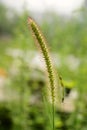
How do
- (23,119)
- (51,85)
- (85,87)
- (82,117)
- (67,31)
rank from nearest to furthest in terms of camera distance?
(51,85)
(82,117)
(85,87)
(23,119)
(67,31)

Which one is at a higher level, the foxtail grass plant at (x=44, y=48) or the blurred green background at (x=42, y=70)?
the blurred green background at (x=42, y=70)

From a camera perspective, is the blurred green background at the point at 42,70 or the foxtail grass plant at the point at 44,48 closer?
the foxtail grass plant at the point at 44,48

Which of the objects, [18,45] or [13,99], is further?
[13,99]

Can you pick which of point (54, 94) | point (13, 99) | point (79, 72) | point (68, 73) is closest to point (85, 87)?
point (79, 72)

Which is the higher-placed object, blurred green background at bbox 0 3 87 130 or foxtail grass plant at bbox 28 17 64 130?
blurred green background at bbox 0 3 87 130

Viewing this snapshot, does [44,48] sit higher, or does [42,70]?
[42,70]

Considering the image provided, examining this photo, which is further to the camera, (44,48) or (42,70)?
(42,70)

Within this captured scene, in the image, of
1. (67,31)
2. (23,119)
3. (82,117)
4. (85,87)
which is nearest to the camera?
(82,117)

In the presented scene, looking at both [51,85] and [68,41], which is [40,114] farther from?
[51,85]

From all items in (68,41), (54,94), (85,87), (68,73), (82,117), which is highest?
(68,41)

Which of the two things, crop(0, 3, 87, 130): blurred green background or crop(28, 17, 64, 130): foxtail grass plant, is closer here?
crop(28, 17, 64, 130): foxtail grass plant

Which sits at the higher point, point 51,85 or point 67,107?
point 67,107
